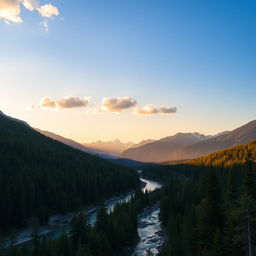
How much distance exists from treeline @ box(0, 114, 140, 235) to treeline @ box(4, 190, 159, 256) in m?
37.7

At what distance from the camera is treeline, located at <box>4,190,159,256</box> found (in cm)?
5541

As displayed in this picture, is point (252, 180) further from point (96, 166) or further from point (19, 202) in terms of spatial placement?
point (96, 166)

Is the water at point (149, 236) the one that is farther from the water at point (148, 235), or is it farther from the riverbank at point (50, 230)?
the riverbank at point (50, 230)

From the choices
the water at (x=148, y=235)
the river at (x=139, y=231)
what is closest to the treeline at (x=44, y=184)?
the river at (x=139, y=231)

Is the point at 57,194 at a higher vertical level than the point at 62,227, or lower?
higher

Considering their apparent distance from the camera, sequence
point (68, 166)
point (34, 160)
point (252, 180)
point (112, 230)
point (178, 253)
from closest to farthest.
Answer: point (252, 180) → point (178, 253) → point (112, 230) → point (34, 160) → point (68, 166)

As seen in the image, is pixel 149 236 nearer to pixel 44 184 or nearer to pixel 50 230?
pixel 50 230

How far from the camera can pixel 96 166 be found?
193 m

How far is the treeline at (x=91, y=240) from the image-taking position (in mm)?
55406

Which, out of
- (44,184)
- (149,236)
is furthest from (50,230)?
(149,236)

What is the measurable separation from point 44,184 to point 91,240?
74.4 m

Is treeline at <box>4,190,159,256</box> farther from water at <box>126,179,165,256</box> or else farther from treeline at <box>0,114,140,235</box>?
treeline at <box>0,114,140,235</box>

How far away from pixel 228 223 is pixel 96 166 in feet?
509

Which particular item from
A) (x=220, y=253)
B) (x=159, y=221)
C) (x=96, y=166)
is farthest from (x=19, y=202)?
(x=96, y=166)
